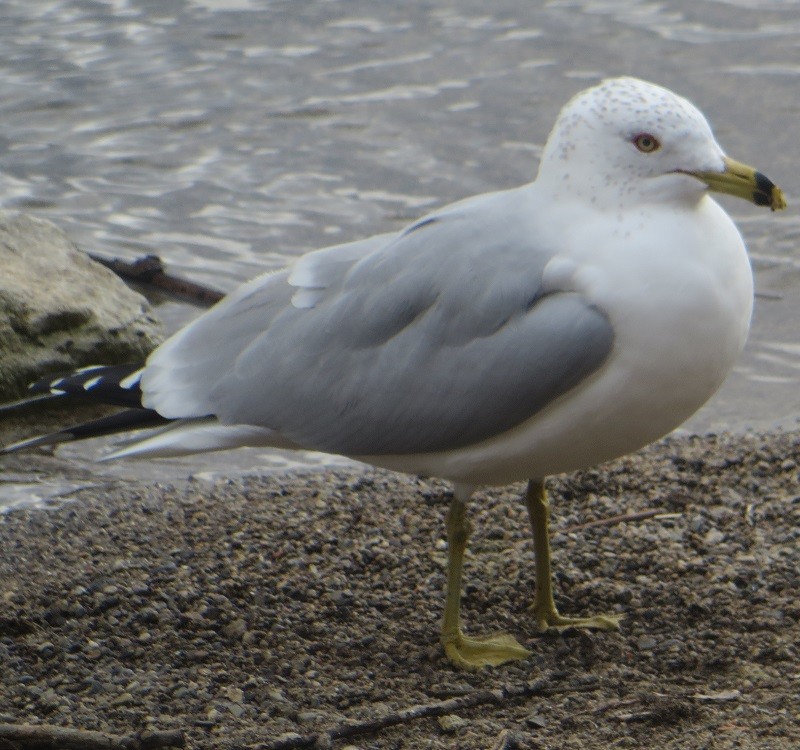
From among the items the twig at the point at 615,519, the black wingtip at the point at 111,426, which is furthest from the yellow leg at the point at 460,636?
the black wingtip at the point at 111,426

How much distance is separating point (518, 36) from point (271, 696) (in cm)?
852

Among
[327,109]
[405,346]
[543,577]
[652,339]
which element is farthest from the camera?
[327,109]

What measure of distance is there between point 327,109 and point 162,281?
3.48 meters

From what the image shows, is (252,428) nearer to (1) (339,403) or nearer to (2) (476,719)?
(1) (339,403)

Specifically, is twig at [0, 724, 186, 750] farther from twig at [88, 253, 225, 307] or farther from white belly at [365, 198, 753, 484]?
twig at [88, 253, 225, 307]

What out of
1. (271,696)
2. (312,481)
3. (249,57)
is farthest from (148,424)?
(249,57)

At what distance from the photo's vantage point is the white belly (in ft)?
11.1

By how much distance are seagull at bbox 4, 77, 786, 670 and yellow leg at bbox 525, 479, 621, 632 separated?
0.01 m

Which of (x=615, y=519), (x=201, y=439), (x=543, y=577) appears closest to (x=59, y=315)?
(x=201, y=439)

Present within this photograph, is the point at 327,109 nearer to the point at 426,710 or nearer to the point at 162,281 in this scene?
the point at 162,281

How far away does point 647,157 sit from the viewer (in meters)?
3.53

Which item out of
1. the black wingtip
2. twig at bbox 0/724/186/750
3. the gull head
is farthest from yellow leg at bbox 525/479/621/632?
twig at bbox 0/724/186/750

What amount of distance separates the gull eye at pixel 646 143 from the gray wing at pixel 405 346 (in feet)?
1.12

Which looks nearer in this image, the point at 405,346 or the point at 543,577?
the point at 405,346
